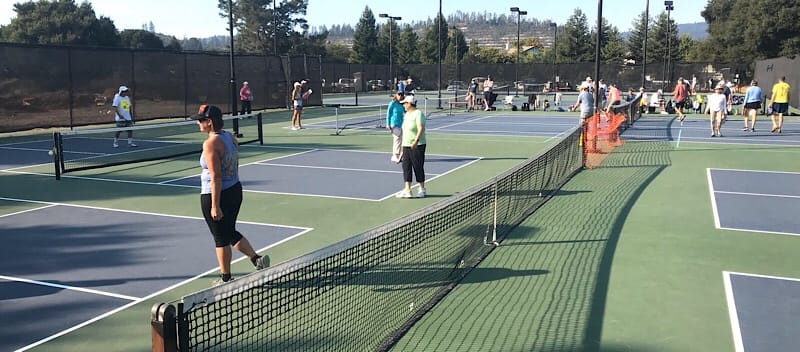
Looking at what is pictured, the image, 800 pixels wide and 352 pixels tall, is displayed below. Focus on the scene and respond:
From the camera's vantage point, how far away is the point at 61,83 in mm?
24438

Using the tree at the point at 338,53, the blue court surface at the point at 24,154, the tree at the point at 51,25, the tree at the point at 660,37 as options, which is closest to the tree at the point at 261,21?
the tree at the point at 338,53

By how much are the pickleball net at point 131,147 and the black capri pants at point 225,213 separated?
8134 millimetres

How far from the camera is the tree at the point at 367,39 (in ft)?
299

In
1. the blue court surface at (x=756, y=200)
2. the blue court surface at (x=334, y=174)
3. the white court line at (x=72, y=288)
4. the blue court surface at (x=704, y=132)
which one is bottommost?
the white court line at (x=72, y=288)

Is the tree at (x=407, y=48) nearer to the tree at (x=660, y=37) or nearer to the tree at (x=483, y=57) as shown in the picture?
the tree at (x=483, y=57)

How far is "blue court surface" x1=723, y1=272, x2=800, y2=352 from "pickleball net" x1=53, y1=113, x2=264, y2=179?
10897mm

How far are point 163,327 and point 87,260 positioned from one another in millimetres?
5431

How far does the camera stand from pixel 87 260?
7.95m

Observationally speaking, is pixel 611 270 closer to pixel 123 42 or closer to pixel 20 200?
pixel 20 200

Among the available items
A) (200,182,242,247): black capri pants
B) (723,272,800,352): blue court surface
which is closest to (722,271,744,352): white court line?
(723,272,800,352): blue court surface

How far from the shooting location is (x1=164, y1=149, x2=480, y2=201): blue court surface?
41.0ft

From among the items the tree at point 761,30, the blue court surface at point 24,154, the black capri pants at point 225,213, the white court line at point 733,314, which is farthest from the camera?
the tree at point 761,30

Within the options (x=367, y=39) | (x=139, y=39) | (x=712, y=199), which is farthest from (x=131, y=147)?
(x=367, y=39)

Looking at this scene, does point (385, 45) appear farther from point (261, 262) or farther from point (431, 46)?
point (261, 262)
